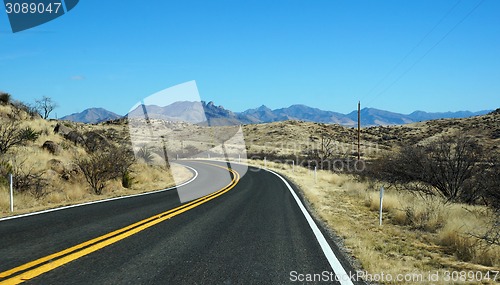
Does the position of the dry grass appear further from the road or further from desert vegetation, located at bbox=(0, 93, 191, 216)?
desert vegetation, located at bbox=(0, 93, 191, 216)

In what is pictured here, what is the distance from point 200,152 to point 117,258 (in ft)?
233

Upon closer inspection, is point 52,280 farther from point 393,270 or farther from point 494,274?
point 494,274

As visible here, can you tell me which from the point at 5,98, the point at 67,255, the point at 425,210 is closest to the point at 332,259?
the point at 67,255

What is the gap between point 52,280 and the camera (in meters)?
4.11

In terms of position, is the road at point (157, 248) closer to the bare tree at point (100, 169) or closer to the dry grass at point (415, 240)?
the dry grass at point (415, 240)

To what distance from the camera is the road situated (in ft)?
14.8

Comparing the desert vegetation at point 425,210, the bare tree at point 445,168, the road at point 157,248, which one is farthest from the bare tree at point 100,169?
the bare tree at point 445,168

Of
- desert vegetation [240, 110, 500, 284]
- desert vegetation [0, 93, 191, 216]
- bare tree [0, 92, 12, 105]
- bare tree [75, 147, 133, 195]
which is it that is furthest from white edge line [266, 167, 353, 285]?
bare tree [0, 92, 12, 105]

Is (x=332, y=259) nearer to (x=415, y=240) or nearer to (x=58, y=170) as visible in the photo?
(x=415, y=240)

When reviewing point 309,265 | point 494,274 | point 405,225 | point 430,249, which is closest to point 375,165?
point 405,225

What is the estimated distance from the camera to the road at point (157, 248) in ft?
14.8

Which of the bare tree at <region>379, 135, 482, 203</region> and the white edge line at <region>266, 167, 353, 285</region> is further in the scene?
the bare tree at <region>379, 135, 482, 203</region>

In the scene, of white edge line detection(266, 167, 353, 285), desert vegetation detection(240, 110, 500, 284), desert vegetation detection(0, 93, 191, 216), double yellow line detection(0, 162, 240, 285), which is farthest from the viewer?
desert vegetation detection(0, 93, 191, 216)

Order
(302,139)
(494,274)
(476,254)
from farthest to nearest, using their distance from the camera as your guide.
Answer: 1. (302,139)
2. (476,254)
3. (494,274)
